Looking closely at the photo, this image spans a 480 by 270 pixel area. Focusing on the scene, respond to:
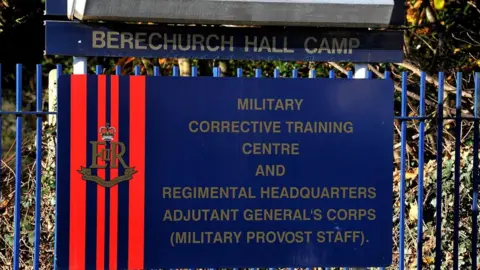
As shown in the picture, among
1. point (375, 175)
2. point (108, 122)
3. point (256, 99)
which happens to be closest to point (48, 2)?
point (108, 122)

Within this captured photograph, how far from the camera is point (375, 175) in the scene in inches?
198

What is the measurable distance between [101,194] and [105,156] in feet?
0.67

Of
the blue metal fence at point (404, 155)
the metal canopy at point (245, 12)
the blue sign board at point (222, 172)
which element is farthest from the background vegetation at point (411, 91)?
the metal canopy at point (245, 12)

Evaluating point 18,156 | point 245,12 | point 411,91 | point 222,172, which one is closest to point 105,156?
point 222,172

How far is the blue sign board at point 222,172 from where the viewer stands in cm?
477

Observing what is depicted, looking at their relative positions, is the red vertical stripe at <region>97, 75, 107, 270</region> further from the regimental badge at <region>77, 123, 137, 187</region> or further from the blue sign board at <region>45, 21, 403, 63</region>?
the blue sign board at <region>45, 21, 403, 63</region>

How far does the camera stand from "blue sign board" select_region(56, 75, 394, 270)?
4.77 m

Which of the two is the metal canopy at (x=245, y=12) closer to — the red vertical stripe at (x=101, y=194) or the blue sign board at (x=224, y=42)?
the blue sign board at (x=224, y=42)

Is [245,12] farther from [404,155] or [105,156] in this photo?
[404,155]

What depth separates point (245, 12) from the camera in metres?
4.93

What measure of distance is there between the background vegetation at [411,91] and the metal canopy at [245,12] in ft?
2.91

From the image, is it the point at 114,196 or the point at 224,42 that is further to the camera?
the point at 224,42

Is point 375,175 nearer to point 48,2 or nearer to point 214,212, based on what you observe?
point 214,212

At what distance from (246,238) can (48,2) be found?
1.71m
